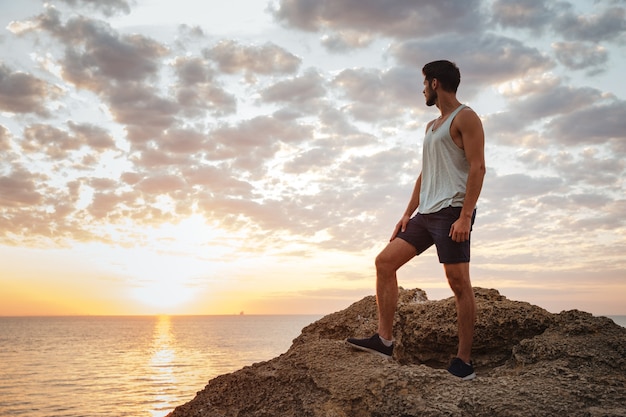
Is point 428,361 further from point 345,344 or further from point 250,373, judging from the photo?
point 250,373

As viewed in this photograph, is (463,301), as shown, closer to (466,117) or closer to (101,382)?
(466,117)

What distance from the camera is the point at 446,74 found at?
4879mm

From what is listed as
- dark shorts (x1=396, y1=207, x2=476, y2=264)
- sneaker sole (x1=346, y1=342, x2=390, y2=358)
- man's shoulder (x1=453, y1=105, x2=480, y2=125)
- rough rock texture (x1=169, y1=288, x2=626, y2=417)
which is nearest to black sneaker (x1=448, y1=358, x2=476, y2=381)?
rough rock texture (x1=169, y1=288, x2=626, y2=417)

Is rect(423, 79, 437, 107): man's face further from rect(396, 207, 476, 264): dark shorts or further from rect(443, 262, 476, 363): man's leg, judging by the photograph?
rect(443, 262, 476, 363): man's leg

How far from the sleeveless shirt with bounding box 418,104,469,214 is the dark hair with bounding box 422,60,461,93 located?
0.73 feet

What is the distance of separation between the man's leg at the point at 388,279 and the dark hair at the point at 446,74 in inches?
60.0

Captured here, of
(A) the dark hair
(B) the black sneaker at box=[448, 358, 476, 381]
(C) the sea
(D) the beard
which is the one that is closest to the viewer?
(B) the black sneaker at box=[448, 358, 476, 381]

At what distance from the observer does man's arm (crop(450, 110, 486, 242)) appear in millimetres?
4500

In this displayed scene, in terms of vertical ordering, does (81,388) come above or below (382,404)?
below

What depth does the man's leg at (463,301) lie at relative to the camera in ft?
15.0

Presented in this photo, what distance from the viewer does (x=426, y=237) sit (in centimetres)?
489

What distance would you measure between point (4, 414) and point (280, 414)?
28217 mm

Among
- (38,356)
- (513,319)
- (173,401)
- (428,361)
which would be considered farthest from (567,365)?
(38,356)

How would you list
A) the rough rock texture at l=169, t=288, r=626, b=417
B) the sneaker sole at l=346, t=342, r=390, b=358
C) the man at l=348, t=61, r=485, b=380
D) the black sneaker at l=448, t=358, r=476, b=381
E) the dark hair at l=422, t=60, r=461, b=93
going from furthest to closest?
the dark hair at l=422, t=60, r=461, b=93 < the sneaker sole at l=346, t=342, r=390, b=358 < the man at l=348, t=61, r=485, b=380 < the black sneaker at l=448, t=358, r=476, b=381 < the rough rock texture at l=169, t=288, r=626, b=417
